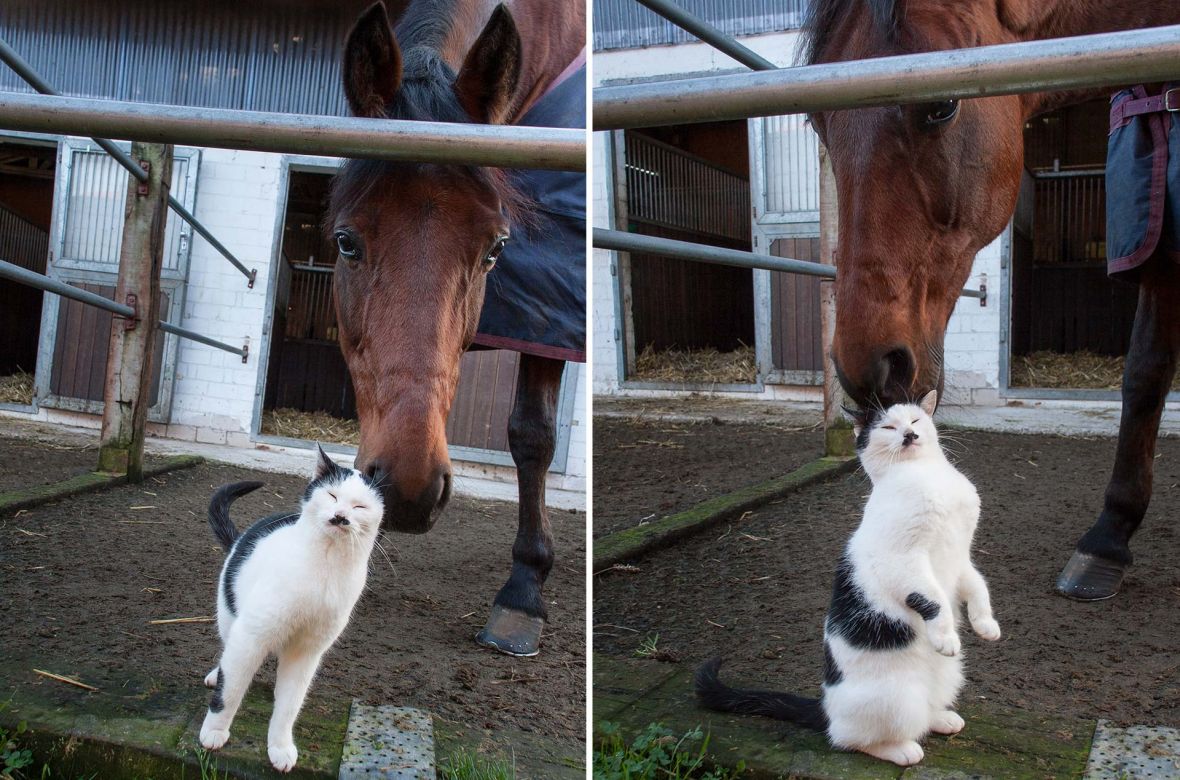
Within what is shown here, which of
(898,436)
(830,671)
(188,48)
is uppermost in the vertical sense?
(188,48)

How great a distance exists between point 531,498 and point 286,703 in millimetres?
745

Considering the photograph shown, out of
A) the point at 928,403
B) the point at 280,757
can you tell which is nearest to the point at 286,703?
the point at 280,757

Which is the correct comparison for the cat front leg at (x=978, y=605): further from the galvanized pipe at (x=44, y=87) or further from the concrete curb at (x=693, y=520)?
the galvanized pipe at (x=44, y=87)

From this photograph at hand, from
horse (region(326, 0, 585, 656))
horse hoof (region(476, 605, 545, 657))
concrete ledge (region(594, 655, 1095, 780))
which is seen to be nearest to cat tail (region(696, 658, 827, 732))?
concrete ledge (region(594, 655, 1095, 780))

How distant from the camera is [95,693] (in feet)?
3.48

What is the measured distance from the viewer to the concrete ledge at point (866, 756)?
2.44ft

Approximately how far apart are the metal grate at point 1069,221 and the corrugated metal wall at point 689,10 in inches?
121

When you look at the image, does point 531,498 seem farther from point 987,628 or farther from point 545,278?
point 987,628

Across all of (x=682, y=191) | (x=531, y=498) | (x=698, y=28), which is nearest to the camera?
(x=698, y=28)

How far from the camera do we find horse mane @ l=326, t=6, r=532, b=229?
996 millimetres

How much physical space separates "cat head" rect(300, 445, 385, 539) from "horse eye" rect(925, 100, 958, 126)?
64 cm

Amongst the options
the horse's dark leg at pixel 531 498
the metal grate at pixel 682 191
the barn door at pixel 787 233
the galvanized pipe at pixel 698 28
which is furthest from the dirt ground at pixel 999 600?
the metal grate at pixel 682 191

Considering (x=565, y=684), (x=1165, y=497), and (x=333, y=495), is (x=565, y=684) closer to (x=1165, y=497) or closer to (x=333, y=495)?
(x=333, y=495)

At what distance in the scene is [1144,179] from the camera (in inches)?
38.3
